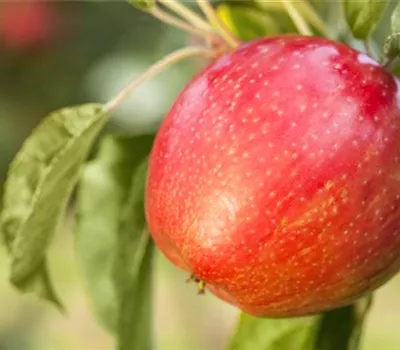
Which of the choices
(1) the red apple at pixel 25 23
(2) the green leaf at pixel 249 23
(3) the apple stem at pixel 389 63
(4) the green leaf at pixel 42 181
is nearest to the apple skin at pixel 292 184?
(3) the apple stem at pixel 389 63

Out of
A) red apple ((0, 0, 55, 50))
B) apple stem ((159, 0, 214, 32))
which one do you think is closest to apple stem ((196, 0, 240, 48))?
apple stem ((159, 0, 214, 32))

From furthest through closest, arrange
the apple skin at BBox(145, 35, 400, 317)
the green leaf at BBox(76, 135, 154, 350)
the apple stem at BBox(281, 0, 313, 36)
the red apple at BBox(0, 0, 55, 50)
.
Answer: the red apple at BBox(0, 0, 55, 50) < the green leaf at BBox(76, 135, 154, 350) < the apple stem at BBox(281, 0, 313, 36) < the apple skin at BBox(145, 35, 400, 317)

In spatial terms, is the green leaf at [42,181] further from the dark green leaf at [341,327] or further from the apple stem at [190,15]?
the dark green leaf at [341,327]

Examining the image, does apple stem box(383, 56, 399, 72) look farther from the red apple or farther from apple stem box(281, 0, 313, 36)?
the red apple

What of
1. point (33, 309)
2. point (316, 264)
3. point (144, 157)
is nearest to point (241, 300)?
point (316, 264)

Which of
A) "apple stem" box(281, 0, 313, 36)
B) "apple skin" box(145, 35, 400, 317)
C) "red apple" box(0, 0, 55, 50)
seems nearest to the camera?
"apple skin" box(145, 35, 400, 317)

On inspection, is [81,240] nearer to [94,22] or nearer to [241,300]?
[241,300]

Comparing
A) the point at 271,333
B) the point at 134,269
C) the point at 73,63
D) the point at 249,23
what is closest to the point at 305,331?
the point at 271,333
